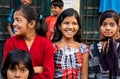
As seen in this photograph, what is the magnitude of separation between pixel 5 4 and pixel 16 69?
5.33m

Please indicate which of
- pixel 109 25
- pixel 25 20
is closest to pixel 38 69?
pixel 25 20

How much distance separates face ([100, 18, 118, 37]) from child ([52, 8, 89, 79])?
0.91 ft

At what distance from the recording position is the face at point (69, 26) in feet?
13.1

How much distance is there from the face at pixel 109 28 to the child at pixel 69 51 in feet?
0.91

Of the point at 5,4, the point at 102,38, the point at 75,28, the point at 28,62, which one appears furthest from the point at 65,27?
the point at 5,4

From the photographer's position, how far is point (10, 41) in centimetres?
377

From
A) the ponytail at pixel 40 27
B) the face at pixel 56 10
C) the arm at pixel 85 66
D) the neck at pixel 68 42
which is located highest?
the ponytail at pixel 40 27

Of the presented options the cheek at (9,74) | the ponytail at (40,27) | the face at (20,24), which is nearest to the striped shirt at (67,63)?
the ponytail at (40,27)

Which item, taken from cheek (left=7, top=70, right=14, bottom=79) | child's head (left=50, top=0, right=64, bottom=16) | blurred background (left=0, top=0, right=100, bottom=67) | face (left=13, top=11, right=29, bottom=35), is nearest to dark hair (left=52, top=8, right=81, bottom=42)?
face (left=13, top=11, right=29, bottom=35)

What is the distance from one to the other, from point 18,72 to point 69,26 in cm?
103

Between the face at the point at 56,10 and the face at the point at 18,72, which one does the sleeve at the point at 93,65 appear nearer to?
the face at the point at 18,72

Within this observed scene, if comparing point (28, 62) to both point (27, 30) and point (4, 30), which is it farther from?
point (4, 30)

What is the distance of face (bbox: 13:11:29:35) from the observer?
3.70 m

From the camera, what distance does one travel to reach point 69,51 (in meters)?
4.02
